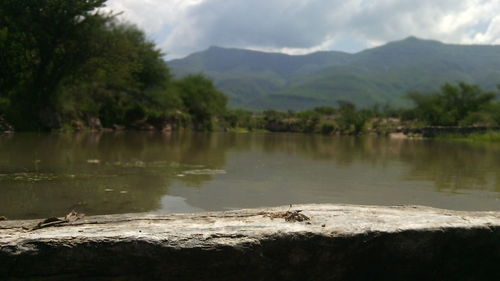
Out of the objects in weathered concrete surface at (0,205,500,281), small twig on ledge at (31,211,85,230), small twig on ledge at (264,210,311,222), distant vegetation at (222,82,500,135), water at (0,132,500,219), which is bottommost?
water at (0,132,500,219)

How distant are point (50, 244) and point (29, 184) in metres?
4.72

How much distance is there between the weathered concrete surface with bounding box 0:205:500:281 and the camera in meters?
2.18

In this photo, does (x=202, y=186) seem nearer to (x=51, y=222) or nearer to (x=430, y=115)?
(x=51, y=222)

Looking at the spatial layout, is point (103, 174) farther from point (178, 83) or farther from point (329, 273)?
point (178, 83)

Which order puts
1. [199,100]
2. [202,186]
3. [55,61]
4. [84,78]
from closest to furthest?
[202,186], [55,61], [84,78], [199,100]

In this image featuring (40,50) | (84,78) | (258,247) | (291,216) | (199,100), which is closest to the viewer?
(258,247)

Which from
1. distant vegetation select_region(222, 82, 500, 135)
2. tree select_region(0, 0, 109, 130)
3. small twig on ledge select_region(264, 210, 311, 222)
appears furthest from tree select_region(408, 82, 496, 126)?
small twig on ledge select_region(264, 210, 311, 222)

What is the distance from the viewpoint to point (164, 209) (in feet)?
16.9

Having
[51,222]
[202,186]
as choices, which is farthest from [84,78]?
[51,222]

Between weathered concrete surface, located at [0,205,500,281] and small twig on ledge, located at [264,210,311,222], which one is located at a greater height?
small twig on ledge, located at [264,210,311,222]

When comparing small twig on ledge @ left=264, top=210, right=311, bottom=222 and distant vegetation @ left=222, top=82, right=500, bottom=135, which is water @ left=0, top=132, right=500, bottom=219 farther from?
distant vegetation @ left=222, top=82, right=500, bottom=135

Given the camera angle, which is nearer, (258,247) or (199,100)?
(258,247)

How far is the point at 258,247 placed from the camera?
234 cm

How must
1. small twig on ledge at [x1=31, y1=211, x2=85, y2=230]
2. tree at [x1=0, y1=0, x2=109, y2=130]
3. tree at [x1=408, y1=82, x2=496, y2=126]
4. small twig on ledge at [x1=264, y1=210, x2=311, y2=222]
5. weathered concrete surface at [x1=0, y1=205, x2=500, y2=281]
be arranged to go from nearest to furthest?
weathered concrete surface at [x1=0, y1=205, x2=500, y2=281] → small twig on ledge at [x1=31, y1=211, x2=85, y2=230] → small twig on ledge at [x1=264, y1=210, x2=311, y2=222] → tree at [x1=0, y1=0, x2=109, y2=130] → tree at [x1=408, y1=82, x2=496, y2=126]
